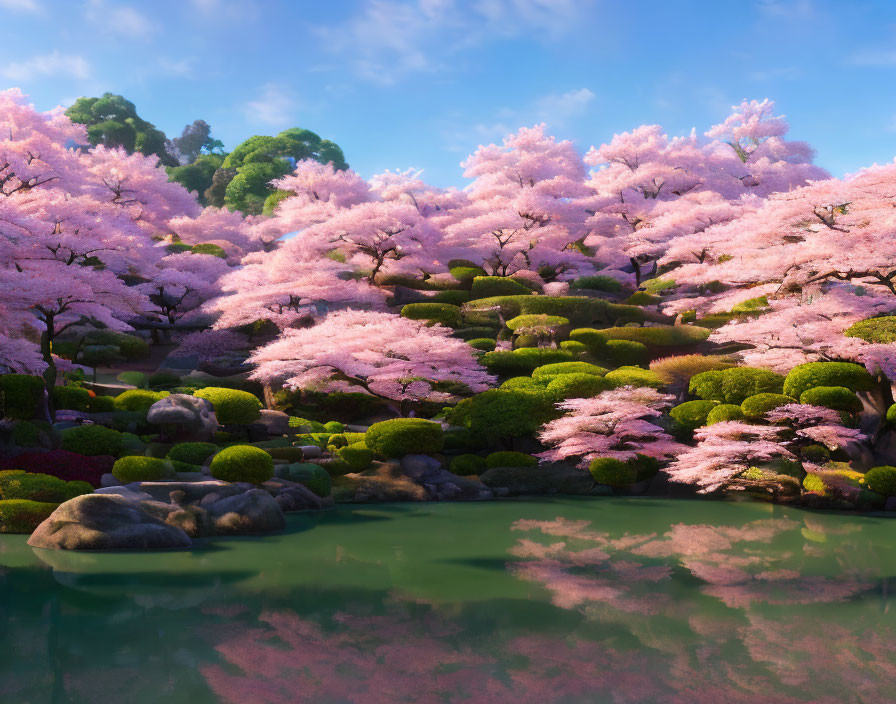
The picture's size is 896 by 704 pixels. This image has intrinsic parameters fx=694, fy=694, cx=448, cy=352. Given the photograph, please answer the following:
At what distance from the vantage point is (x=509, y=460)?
49.9ft

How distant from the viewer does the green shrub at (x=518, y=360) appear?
20.2 meters

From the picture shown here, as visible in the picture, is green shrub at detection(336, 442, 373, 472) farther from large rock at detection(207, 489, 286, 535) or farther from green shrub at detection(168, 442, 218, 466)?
large rock at detection(207, 489, 286, 535)

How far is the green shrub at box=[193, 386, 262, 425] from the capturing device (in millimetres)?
16641

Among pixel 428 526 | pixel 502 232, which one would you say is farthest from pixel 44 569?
pixel 502 232

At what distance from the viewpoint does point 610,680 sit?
5141 mm

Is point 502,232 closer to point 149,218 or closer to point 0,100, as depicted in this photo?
point 149,218

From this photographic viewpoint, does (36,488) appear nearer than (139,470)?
Yes

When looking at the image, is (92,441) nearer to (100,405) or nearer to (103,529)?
(100,405)

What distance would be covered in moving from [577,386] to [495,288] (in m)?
12.0

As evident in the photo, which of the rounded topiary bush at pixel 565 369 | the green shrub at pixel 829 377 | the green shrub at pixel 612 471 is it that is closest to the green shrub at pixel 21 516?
the green shrub at pixel 612 471

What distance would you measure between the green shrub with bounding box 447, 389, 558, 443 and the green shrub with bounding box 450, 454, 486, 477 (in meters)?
0.87

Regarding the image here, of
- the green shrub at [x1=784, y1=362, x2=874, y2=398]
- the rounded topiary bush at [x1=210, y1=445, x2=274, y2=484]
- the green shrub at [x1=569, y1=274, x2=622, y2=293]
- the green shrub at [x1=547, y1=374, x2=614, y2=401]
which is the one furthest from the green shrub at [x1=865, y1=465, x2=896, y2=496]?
the green shrub at [x1=569, y1=274, x2=622, y2=293]

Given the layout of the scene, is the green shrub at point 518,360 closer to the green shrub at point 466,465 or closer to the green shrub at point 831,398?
the green shrub at point 466,465

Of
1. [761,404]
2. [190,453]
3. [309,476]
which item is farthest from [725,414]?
[190,453]
